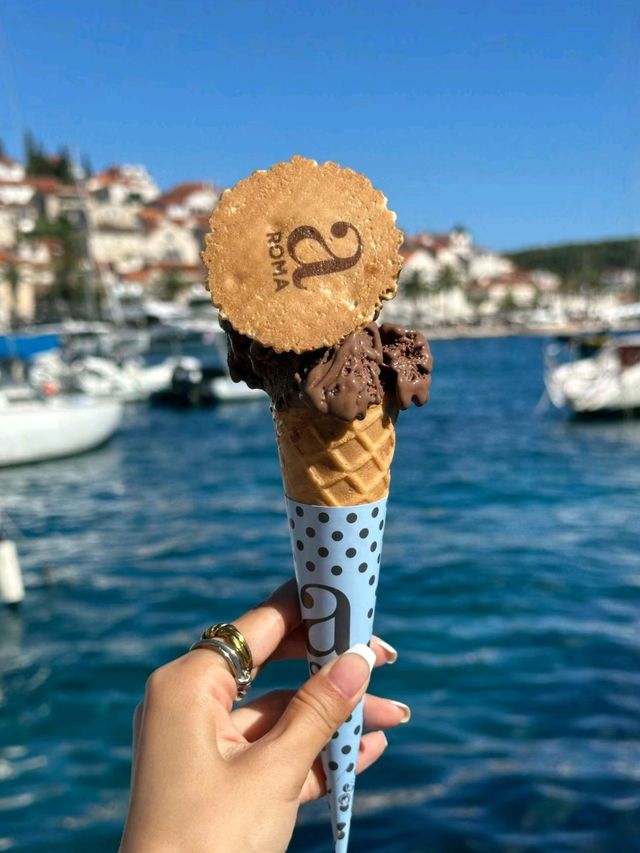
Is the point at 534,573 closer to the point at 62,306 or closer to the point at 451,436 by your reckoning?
the point at 451,436

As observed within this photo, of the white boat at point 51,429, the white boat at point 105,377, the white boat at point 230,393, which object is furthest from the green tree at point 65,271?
the white boat at point 51,429

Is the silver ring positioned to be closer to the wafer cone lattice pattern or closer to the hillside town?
the wafer cone lattice pattern

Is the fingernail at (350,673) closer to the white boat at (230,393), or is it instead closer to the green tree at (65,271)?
the white boat at (230,393)

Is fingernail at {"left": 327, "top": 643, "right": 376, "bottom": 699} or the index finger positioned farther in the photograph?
the index finger

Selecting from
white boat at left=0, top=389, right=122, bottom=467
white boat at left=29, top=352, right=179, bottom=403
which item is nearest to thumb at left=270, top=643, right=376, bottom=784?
white boat at left=0, top=389, right=122, bottom=467

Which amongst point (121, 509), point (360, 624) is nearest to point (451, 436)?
point (121, 509)

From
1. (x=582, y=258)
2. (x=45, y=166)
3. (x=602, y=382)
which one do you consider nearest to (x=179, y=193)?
(x=45, y=166)

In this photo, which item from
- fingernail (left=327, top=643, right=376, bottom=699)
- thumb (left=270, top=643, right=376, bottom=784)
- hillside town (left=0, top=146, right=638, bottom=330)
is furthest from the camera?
hillside town (left=0, top=146, right=638, bottom=330)
